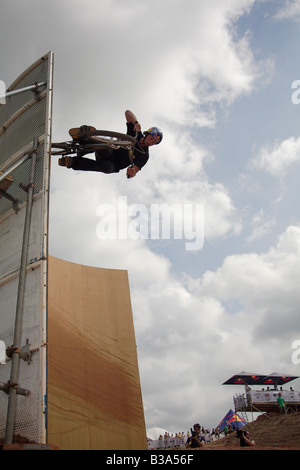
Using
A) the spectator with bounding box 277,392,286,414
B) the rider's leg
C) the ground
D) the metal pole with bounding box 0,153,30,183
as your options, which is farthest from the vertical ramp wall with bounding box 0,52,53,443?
the spectator with bounding box 277,392,286,414

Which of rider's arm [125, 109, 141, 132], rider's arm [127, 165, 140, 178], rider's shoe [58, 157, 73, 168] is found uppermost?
rider's arm [125, 109, 141, 132]

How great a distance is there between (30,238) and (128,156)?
326 centimetres

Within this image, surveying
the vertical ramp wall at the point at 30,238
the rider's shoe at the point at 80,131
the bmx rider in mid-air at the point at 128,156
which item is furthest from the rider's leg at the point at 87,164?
the vertical ramp wall at the point at 30,238

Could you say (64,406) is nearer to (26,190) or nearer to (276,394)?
(26,190)

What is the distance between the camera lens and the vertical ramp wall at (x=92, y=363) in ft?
23.1

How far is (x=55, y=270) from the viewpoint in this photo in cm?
868

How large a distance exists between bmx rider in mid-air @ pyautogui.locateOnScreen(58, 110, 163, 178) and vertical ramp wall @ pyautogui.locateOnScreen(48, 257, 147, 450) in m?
2.79

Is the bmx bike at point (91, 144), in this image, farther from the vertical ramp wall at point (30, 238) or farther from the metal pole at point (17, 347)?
the metal pole at point (17, 347)

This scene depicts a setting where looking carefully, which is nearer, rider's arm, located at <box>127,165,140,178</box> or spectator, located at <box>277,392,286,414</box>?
rider's arm, located at <box>127,165,140,178</box>

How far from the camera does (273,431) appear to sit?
1895 cm

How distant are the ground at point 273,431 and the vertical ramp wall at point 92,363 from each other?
1094 centimetres

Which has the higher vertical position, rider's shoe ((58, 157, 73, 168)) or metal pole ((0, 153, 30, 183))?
rider's shoe ((58, 157, 73, 168))

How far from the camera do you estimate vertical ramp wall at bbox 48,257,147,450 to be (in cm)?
704

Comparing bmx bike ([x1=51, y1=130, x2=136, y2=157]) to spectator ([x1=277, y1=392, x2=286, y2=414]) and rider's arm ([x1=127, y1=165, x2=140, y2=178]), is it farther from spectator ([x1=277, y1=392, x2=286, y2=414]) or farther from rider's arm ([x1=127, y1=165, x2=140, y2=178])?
spectator ([x1=277, y1=392, x2=286, y2=414])
